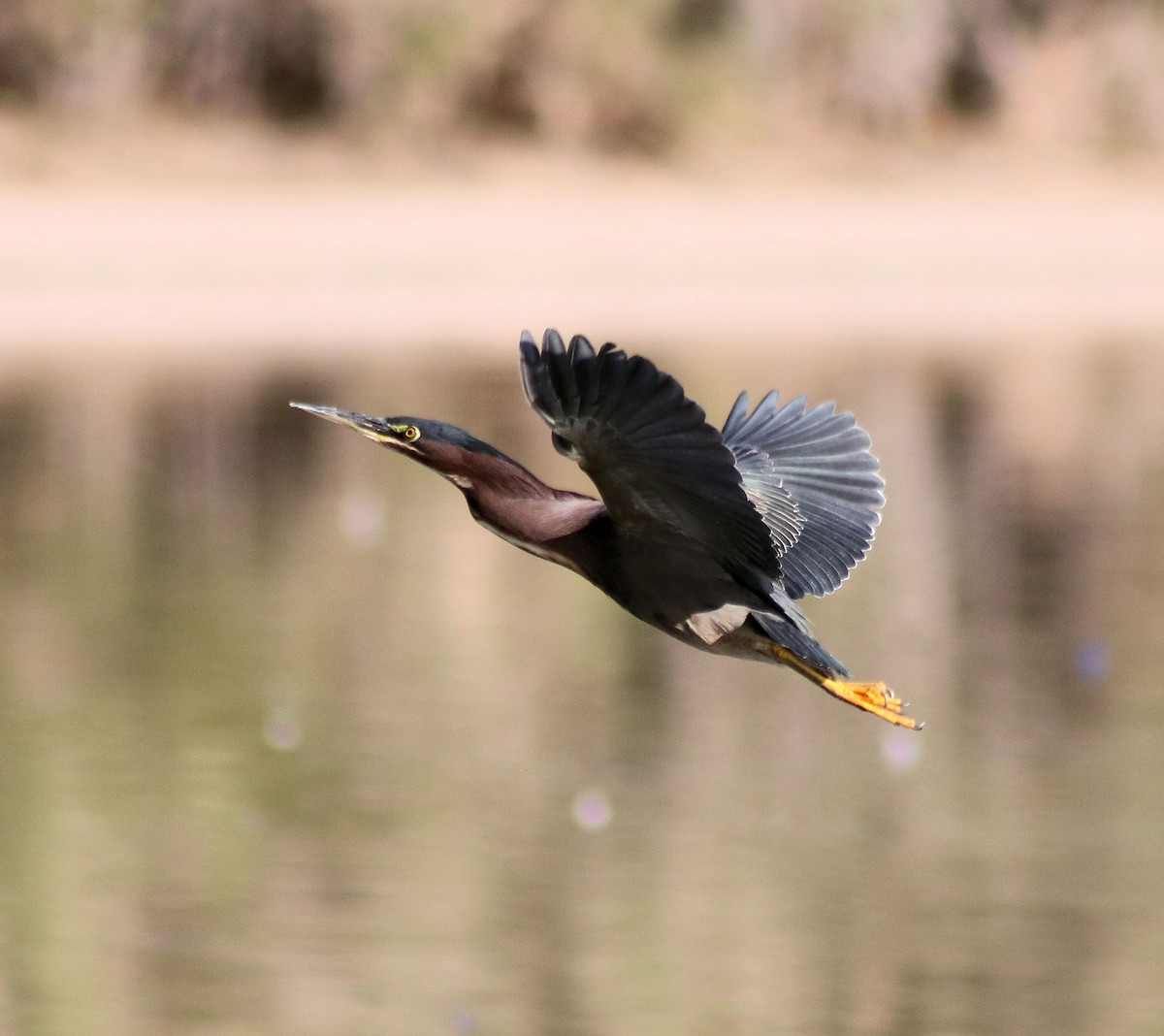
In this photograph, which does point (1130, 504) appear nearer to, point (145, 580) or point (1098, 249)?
point (145, 580)

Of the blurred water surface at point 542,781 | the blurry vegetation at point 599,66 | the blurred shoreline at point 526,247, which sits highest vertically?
the blurry vegetation at point 599,66

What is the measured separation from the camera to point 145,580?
13.6 m

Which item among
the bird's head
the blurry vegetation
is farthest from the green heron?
the blurry vegetation

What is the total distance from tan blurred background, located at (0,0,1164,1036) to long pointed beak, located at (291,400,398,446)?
3888 millimetres

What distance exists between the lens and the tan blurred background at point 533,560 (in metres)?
7.79

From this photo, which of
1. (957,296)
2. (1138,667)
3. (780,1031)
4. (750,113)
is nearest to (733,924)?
(780,1031)

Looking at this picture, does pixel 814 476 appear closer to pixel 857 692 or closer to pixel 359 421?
pixel 857 692

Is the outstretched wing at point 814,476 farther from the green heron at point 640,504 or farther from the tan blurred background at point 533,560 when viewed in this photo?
the tan blurred background at point 533,560

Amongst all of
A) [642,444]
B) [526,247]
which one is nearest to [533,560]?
[642,444]

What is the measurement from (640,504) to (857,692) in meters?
0.61

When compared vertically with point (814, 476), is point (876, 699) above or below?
below

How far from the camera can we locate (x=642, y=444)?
133 inches

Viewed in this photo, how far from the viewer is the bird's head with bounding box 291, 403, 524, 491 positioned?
3428mm

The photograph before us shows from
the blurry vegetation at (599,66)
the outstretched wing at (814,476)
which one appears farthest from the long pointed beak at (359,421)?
the blurry vegetation at (599,66)
